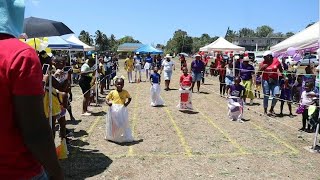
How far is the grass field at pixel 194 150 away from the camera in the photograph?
5.94 m

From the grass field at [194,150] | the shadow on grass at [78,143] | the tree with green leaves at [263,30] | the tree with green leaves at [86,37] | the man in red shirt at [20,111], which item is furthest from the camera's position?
the tree with green leaves at [263,30]

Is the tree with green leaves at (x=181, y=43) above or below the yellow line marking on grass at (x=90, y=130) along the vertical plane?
above

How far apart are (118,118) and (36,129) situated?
6.11 meters

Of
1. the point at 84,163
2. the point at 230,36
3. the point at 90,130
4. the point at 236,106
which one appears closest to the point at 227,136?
the point at 236,106

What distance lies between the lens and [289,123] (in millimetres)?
10250

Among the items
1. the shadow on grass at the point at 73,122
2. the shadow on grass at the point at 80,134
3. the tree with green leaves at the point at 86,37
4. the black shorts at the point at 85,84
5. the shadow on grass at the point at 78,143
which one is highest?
the tree with green leaves at the point at 86,37

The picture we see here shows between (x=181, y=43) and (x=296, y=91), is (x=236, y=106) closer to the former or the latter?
(x=296, y=91)

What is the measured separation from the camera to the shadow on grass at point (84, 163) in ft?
19.0

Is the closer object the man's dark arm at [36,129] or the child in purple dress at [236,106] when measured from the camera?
the man's dark arm at [36,129]

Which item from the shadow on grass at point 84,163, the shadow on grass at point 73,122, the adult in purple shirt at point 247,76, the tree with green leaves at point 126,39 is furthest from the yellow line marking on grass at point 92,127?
the tree with green leaves at point 126,39

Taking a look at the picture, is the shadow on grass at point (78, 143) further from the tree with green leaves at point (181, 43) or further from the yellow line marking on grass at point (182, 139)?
the tree with green leaves at point (181, 43)

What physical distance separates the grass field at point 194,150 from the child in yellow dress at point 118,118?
0.74ft

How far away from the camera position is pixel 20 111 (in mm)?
1396

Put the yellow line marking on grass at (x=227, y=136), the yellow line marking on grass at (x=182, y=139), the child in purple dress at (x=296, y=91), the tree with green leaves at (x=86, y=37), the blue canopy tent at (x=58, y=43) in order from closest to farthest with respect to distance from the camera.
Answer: the yellow line marking on grass at (x=182, y=139) → the yellow line marking on grass at (x=227, y=136) → the child in purple dress at (x=296, y=91) → the blue canopy tent at (x=58, y=43) → the tree with green leaves at (x=86, y=37)
